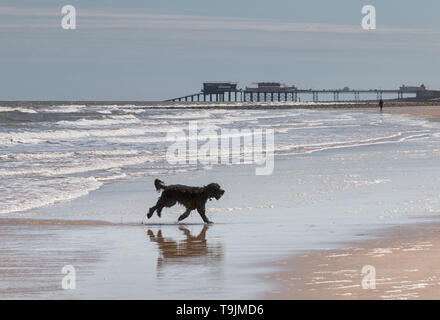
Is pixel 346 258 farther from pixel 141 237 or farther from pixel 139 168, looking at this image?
pixel 139 168

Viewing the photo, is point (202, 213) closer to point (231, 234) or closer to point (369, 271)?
point (231, 234)

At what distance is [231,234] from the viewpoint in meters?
10.7

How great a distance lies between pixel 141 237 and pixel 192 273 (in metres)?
2.49

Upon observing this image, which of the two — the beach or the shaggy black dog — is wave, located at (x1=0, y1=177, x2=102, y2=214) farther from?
the shaggy black dog

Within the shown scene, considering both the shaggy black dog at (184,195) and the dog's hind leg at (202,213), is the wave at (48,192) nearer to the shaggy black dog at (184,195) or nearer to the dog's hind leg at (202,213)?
the shaggy black dog at (184,195)

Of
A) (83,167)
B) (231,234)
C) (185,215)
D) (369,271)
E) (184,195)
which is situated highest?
(83,167)

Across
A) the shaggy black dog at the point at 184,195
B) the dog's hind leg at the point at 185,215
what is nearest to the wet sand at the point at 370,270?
the shaggy black dog at the point at 184,195

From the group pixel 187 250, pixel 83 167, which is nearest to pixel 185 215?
pixel 187 250

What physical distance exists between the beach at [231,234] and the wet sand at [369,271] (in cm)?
1

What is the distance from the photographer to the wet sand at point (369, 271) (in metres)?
7.11

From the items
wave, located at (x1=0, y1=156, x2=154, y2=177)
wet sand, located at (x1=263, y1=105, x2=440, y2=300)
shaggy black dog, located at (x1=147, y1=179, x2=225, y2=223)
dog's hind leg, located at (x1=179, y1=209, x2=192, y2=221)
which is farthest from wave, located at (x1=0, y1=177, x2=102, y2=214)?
wet sand, located at (x1=263, y1=105, x2=440, y2=300)

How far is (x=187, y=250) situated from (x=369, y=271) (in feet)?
7.94

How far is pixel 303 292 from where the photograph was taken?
23.8ft

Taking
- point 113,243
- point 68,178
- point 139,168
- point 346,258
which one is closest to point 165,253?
point 113,243
